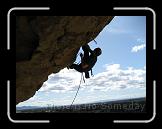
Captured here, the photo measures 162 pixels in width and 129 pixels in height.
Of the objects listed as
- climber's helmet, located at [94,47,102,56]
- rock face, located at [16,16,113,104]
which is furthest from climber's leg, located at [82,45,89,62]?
climber's helmet, located at [94,47,102,56]

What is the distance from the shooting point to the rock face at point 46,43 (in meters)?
5.38

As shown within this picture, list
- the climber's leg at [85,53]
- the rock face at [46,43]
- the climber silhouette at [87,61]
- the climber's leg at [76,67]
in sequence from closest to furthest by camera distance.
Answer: the rock face at [46,43] < the climber silhouette at [87,61] < the climber's leg at [85,53] < the climber's leg at [76,67]

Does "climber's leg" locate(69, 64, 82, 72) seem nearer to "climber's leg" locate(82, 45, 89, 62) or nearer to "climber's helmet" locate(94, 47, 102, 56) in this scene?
"climber's leg" locate(82, 45, 89, 62)

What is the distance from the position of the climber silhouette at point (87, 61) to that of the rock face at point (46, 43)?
6.8 inches

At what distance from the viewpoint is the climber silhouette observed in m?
6.75

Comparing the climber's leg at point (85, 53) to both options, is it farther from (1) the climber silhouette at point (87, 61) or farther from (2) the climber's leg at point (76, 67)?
(2) the climber's leg at point (76, 67)

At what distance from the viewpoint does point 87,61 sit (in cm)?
705

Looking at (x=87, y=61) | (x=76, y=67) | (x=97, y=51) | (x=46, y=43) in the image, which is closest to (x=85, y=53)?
(x=87, y=61)

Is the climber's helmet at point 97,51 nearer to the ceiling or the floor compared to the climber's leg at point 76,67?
nearer to the ceiling

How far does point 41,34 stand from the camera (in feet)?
18.5

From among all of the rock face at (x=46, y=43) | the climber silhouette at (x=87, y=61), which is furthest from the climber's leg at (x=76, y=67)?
the rock face at (x=46, y=43)

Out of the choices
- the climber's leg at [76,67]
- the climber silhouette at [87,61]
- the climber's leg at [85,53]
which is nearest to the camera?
the climber silhouette at [87,61]
